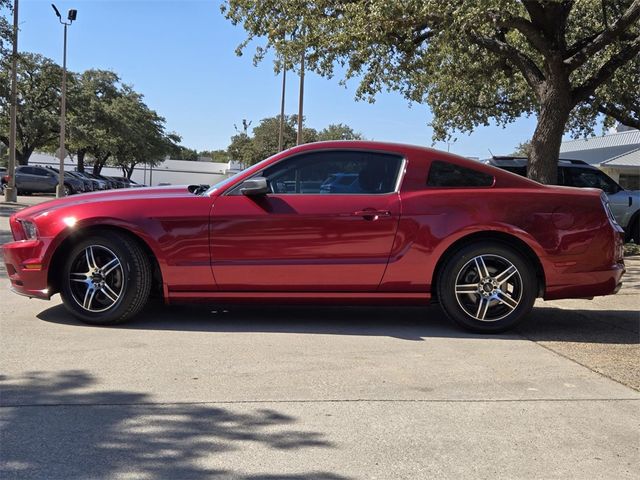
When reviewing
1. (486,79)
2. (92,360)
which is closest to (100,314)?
(92,360)

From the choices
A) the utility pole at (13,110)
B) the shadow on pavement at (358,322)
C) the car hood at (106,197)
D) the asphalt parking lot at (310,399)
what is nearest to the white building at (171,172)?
the utility pole at (13,110)

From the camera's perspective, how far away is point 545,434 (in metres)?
3.42

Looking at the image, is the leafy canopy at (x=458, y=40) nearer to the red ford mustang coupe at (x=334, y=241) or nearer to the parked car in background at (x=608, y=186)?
the parked car in background at (x=608, y=186)

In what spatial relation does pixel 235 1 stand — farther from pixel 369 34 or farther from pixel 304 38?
pixel 369 34

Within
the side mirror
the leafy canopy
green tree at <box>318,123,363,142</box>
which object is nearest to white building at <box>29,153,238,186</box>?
green tree at <box>318,123,363,142</box>

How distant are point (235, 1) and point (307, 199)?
31.7ft

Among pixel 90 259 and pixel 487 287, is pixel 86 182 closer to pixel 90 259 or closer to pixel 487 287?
pixel 90 259

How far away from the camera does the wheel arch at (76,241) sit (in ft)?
17.6

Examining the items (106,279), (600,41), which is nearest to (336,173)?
(106,279)

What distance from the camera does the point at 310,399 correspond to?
12.6 feet

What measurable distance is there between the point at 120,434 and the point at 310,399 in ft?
3.82

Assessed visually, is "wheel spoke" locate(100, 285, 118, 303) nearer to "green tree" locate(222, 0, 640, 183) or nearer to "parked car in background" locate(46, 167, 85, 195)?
"green tree" locate(222, 0, 640, 183)

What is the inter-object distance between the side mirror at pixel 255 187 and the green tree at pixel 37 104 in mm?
33643

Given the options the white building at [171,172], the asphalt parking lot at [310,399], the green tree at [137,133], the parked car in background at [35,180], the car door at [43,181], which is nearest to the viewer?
the asphalt parking lot at [310,399]
